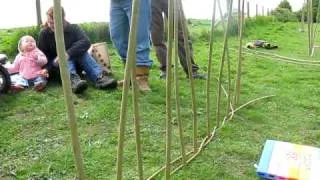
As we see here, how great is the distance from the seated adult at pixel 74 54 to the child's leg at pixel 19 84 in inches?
5.9

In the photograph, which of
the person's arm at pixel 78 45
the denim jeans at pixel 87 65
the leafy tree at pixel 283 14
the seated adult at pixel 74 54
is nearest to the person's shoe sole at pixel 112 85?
the seated adult at pixel 74 54

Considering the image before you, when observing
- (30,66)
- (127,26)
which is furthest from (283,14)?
(30,66)

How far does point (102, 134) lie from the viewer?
1.92 metres

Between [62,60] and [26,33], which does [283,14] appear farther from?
[62,60]

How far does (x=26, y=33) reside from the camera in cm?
331

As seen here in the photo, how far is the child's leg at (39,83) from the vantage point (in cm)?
250

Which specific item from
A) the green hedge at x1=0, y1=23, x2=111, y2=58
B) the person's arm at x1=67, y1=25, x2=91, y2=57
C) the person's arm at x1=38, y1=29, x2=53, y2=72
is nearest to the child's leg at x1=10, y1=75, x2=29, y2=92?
the person's arm at x1=38, y1=29, x2=53, y2=72

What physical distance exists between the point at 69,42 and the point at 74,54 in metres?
0.08

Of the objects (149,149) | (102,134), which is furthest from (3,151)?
(149,149)

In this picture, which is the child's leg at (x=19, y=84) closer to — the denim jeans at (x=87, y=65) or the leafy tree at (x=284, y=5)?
the denim jeans at (x=87, y=65)

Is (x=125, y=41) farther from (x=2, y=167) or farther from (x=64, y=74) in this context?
(x=64, y=74)

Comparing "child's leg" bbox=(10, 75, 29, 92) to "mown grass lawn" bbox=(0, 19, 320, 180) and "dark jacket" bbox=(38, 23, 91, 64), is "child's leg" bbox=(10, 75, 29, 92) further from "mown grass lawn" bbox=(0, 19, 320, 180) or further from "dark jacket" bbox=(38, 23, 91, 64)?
"dark jacket" bbox=(38, 23, 91, 64)

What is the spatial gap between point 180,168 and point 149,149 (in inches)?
7.8

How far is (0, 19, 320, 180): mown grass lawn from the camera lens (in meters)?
1.61
